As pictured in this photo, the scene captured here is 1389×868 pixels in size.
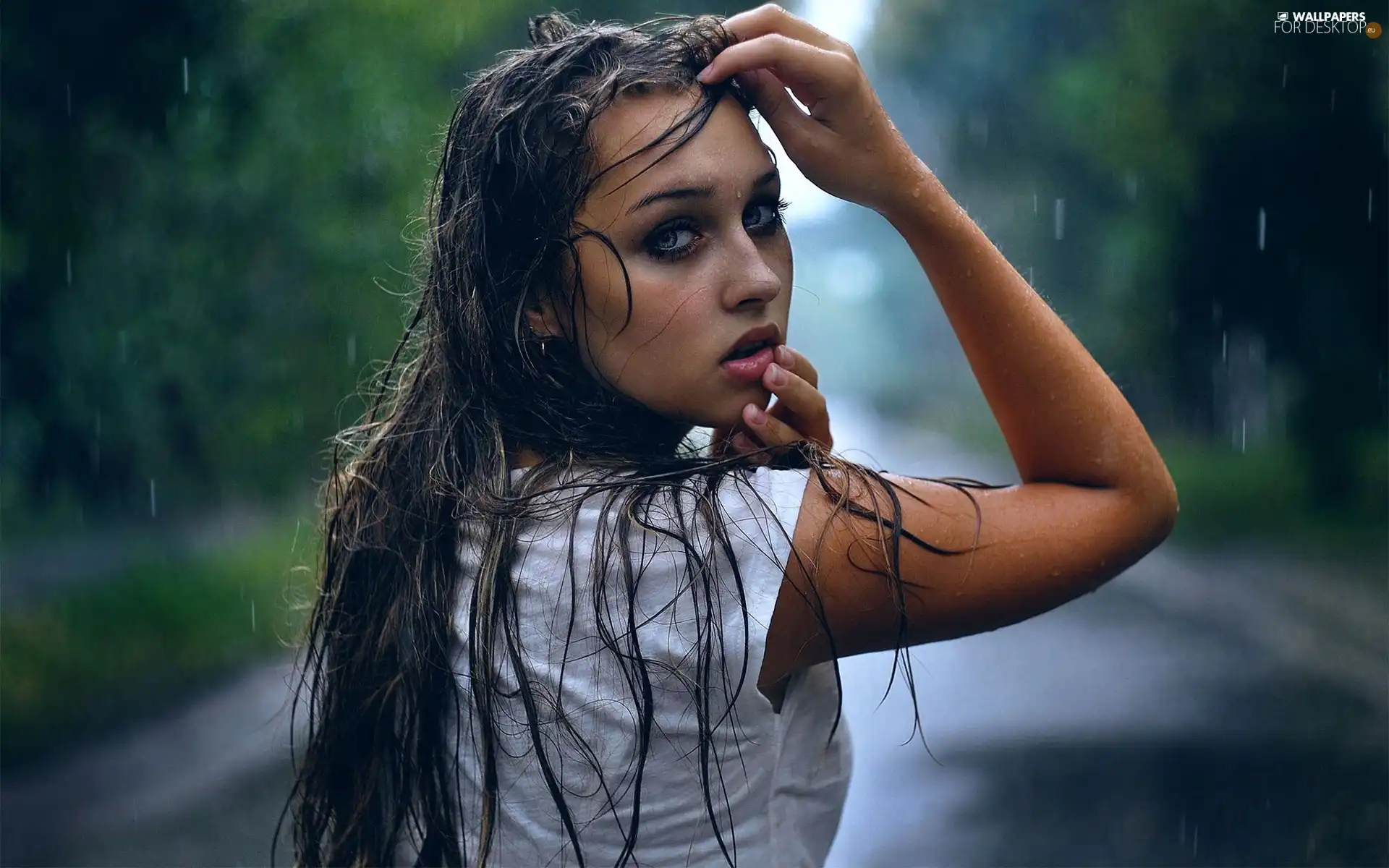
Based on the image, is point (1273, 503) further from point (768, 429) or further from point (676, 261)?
point (676, 261)

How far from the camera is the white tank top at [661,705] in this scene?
4.65 feet

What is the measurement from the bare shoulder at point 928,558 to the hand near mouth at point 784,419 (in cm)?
17

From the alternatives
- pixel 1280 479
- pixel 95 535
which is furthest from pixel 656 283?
pixel 1280 479

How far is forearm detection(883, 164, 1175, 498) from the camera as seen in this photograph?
63.6 inches

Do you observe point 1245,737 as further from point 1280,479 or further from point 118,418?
point 118,418

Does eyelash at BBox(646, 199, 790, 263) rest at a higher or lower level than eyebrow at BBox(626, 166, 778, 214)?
lower

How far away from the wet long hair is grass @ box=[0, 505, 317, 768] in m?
3.78

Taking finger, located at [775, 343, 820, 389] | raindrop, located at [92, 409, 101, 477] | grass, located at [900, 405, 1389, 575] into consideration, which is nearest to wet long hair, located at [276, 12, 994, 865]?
finger, located at [775, 343, 820, 389]

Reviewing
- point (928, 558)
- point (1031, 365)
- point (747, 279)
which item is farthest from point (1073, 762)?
point (747, 279)

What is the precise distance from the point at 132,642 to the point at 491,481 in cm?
599

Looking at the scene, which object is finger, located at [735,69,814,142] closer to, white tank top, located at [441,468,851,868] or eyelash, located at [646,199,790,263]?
eyelash, located at [646,199,790,263]

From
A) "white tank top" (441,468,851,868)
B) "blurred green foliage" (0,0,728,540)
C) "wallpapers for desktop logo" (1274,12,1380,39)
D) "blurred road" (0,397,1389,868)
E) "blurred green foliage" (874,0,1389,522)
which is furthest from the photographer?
"blurred green foliage" (874,0,1389,522)

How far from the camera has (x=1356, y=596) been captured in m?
8.36

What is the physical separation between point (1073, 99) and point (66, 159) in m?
9.95
